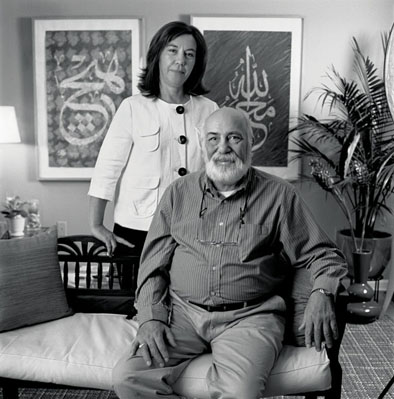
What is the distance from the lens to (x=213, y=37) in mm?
3926

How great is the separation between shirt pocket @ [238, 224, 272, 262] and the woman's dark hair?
79 centimetres

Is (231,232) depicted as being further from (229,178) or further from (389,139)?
(389,139)

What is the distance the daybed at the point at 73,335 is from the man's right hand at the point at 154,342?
0.09 meters

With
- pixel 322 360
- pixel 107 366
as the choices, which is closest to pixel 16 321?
pixel 107 366

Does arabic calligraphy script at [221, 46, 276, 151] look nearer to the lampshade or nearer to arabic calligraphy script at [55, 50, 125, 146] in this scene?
arabic calligraphy script at [55, 50, 125, 146]

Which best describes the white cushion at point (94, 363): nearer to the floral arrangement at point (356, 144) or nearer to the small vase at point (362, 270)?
the small vase at point (362, 270)

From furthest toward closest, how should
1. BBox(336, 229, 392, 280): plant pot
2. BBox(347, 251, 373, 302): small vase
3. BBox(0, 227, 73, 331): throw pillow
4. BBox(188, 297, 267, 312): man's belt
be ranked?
1. BBox(336, 229, 392, 280): plant pot
2. BBox(347, 251, 373, 302): small vase
3. BBox(0, 227, 73, 331): throw pillow
4. BBox(188, 297, 267, 312): man's belt

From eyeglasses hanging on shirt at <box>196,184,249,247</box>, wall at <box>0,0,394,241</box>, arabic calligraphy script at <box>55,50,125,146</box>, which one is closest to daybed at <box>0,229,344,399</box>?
eyeglasses hanging on shirt at <box>196,184,249,247</box>

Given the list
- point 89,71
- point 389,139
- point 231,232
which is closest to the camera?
point 231,232

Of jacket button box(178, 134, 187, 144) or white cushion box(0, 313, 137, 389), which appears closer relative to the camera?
white cushion box(0, 313, 137, 389)

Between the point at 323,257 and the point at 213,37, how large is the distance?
7.69ft

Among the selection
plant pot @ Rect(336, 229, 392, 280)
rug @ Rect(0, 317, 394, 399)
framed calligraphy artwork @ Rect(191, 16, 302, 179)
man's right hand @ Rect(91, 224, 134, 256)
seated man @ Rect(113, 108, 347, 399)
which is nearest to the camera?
seated man @ Rect(113, 108, 347, 399)

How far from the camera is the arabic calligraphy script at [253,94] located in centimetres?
396

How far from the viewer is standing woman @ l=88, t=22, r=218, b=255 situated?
2.41 metres
